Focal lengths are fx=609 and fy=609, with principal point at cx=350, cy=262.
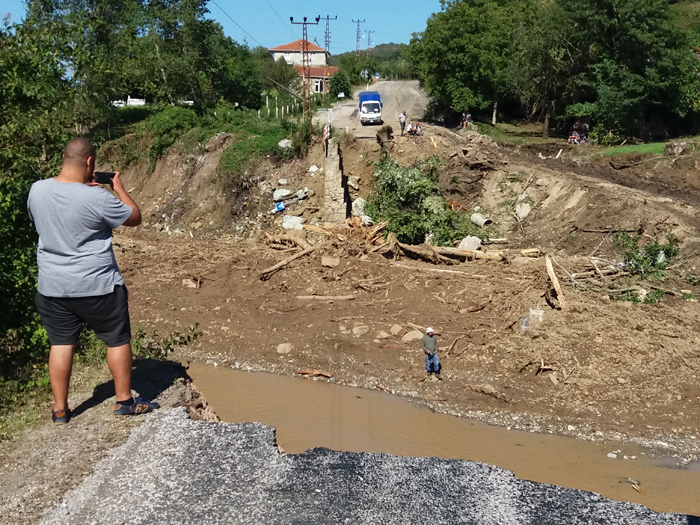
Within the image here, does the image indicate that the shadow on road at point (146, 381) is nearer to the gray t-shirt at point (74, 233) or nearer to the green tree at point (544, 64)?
the gray t-shirt at point (74, 233)

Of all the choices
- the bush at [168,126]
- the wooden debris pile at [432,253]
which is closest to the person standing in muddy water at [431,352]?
the wooden debris pile at [432,253]

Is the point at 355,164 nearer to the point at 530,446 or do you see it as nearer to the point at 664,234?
the point at 664,234

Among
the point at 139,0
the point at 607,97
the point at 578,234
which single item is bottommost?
the point at 578,234

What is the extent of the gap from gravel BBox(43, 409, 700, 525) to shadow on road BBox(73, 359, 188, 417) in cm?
55

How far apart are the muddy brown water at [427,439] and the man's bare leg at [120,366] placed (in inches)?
129

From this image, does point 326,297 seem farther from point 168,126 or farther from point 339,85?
point 339,85

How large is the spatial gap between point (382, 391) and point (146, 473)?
6060 mm

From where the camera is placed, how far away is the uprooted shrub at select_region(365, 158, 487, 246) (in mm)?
16906

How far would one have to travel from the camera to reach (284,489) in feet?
14.2

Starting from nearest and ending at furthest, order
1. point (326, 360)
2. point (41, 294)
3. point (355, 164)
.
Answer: point (41, 294)
point (326, 360)
point (355, 164)

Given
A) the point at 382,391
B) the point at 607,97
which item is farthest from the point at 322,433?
the point at 607,97

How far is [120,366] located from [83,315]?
49 cm

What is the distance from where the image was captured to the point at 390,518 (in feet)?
13.7

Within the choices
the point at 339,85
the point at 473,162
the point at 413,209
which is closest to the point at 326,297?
the point at 413,209
